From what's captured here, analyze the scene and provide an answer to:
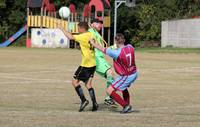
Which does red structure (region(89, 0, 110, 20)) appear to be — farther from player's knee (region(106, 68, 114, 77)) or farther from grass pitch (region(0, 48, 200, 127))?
player's knee (region(106, 68, 114, 77))

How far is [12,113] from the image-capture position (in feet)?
38.6

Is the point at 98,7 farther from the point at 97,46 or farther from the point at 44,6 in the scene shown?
the point at 97,46

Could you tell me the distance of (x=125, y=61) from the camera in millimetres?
12086

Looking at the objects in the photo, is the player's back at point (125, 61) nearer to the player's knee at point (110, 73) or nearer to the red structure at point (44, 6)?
the player's knee at point (110, 73)

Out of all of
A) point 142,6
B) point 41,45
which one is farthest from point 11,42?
point 142,6

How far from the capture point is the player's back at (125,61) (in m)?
→ 12.0

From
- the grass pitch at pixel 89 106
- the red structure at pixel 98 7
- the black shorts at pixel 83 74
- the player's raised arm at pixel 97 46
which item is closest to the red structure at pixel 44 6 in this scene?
the red structure at pixel 98 7

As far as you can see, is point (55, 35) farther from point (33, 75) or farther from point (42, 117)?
point (42, 117)

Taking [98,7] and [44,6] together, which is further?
[44,6]

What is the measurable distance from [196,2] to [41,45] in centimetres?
1893

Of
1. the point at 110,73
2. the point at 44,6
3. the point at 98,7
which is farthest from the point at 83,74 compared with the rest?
the point at 44,6

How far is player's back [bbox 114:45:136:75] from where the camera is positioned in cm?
1204

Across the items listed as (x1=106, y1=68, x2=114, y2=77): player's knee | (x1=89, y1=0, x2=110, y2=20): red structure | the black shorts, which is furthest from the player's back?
(x1=89, y1=0, x2=110, y2=20): red structure

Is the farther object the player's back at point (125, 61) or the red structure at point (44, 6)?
the red structure at point (44, 6)
